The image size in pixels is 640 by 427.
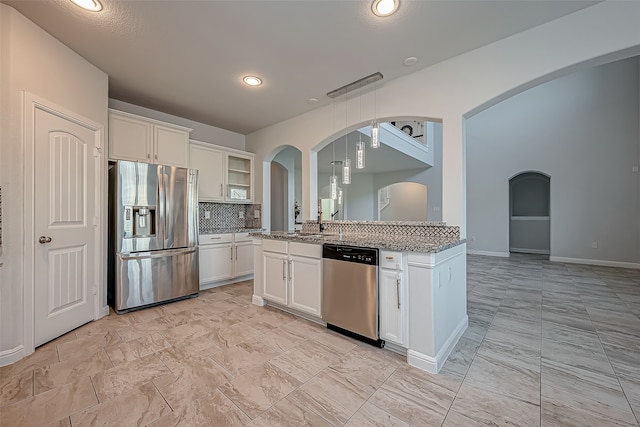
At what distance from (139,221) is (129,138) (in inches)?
41.8

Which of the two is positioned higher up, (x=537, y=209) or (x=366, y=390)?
(x=537, y=209)

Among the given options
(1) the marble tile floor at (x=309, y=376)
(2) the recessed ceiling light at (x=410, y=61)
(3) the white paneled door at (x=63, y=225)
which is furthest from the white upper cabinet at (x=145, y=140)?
(2) the recessed ceiling light at (x=410, y=61)

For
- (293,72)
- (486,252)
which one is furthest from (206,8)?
(486,252)

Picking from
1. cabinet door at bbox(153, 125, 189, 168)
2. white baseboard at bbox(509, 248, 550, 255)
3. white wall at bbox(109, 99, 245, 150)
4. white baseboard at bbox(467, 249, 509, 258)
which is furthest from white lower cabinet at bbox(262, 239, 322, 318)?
white baseboard at bbox(509, 248, 550, 255)

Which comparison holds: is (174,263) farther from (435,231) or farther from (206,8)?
(435,231)

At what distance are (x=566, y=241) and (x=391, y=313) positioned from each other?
6386 mm

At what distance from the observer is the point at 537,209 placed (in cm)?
770

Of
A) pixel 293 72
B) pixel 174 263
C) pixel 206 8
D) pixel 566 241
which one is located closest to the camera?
pixel 206 8

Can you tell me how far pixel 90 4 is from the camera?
1.97m

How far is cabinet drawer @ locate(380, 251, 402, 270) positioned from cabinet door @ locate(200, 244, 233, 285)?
2805mm

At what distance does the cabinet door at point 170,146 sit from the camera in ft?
11.5

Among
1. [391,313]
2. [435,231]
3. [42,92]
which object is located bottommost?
[391,313]

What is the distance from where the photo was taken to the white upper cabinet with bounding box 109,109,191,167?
3.13m

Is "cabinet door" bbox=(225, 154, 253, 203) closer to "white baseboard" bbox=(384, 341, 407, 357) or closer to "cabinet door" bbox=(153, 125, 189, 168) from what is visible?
"cabinet door" bbox=(153, 125, 189, 168)
